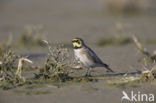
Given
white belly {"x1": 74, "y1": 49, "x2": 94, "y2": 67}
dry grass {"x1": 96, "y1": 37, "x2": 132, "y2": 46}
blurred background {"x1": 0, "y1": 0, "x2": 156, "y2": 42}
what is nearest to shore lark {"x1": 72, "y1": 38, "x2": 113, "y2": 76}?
white belly {"x1": 74, "y1": 49, "x2": 94, "y2": 67}

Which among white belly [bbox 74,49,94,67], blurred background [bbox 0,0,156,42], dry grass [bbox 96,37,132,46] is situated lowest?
white belly [bbox 74,49,94,67]

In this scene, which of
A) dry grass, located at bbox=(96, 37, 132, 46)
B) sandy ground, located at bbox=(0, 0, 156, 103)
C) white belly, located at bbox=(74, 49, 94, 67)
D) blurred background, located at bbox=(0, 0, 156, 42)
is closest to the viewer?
sandy ground, located at bbox=(0, 0, 156, 103)

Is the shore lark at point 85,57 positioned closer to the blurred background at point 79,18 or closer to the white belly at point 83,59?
the white belly at point 83,59

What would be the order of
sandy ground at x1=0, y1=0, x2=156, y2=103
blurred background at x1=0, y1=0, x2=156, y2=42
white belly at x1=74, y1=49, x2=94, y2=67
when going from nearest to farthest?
sandy ground at x1=0, y1=0, x2=156, y2=103
white belly at x1=74, y1=49, x2=94, y2=67
blurred background at x1=0, y1=0, x2=156, y2=42

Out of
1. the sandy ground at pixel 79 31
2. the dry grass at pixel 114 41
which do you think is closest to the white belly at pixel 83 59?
the sandy ground at pixel 79 31

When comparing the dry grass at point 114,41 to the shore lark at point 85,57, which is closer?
the shore lark at point 85,57

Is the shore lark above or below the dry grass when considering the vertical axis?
below

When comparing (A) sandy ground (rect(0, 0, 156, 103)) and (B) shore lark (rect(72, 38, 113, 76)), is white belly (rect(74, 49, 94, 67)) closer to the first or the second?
(B) shore lark (rect(72, 38, 113, 76))

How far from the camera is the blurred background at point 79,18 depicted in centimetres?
1477

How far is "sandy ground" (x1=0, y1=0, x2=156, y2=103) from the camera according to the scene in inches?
216

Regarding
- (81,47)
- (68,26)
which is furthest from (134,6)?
(81,47)

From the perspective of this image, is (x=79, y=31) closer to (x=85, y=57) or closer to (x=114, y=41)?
(x=114, y=41)

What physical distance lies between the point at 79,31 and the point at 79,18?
4.62 meters

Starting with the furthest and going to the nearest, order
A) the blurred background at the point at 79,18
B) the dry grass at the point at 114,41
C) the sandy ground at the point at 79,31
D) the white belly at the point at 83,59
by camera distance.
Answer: the blurred background at the point at 79,18 → the dry grass at the point at 114,41 → the white belly at the point at 83,59 → the sandy ground at the point at 79,31
